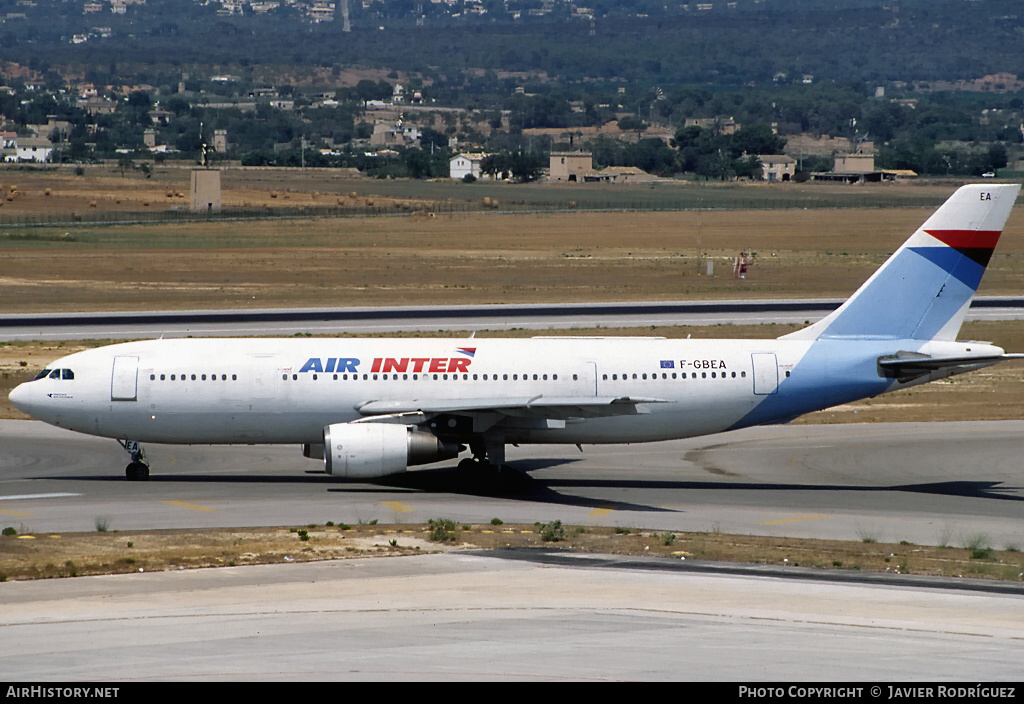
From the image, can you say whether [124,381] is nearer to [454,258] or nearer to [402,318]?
[402,318]

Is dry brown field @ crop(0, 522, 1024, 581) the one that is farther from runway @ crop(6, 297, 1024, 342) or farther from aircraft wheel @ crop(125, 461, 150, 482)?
runway @ crop(6, 297, 1024, 342)

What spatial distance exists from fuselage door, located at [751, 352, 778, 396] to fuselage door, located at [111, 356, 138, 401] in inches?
724

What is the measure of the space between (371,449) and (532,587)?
11.7m

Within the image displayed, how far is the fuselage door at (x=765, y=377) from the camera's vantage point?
134ft

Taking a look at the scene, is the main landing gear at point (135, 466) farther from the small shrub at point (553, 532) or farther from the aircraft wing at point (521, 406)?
the small shrub at point (553, 532)

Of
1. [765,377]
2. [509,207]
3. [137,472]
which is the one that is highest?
[509,207]

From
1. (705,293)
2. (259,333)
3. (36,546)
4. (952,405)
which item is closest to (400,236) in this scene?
(705,293)

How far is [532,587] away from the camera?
27.1 meters

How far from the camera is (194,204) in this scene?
15612 centimetres

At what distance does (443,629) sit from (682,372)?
1897cm

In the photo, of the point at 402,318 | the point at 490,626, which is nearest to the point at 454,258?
the point at 402,318

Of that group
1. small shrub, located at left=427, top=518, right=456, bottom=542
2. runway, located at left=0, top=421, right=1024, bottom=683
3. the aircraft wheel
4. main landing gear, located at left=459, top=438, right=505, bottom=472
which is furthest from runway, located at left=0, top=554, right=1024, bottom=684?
the aircraft wheel

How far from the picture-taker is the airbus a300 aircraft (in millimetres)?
39406

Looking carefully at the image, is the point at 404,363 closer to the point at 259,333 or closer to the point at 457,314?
the point at 259,333
